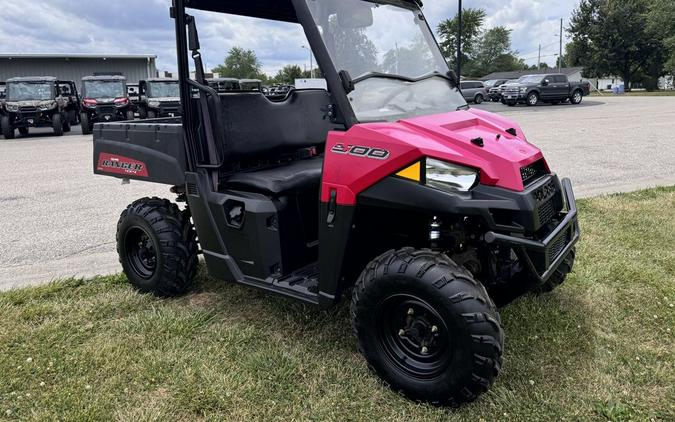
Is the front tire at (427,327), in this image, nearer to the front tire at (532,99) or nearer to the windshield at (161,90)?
the windshield at (161,90)

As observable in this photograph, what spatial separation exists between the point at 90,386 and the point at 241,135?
1.75 m

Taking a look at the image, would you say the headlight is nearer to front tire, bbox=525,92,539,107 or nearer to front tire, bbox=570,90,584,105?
front tire, bbox=525,92,539,107

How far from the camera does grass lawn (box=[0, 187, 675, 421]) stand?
263cm

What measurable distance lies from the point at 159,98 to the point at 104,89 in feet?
6.36

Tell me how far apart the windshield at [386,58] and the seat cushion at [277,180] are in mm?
764

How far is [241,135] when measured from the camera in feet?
11.6

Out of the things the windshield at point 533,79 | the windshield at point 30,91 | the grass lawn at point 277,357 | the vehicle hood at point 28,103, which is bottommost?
the grass lawn at point 277,357

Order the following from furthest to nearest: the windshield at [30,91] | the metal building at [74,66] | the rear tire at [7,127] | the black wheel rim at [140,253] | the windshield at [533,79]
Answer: the metal building at [74,66]
the windshield at [533,79]
the windshield at [30,91]
the rear tire at [7,127]
the black wheel rim at [140,253]

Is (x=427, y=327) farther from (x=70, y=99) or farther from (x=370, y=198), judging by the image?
(x=70, y=99)

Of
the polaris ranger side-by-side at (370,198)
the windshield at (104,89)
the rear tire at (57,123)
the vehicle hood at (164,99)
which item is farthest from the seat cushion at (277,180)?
the windshield at (104,89)

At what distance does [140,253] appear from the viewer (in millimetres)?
4090

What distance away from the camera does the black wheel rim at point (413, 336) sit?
255 cm

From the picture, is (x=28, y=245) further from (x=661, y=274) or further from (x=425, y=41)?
(x=661, y=274)

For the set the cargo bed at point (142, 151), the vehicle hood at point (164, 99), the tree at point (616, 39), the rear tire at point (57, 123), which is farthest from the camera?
the tree at point (616, 39)
